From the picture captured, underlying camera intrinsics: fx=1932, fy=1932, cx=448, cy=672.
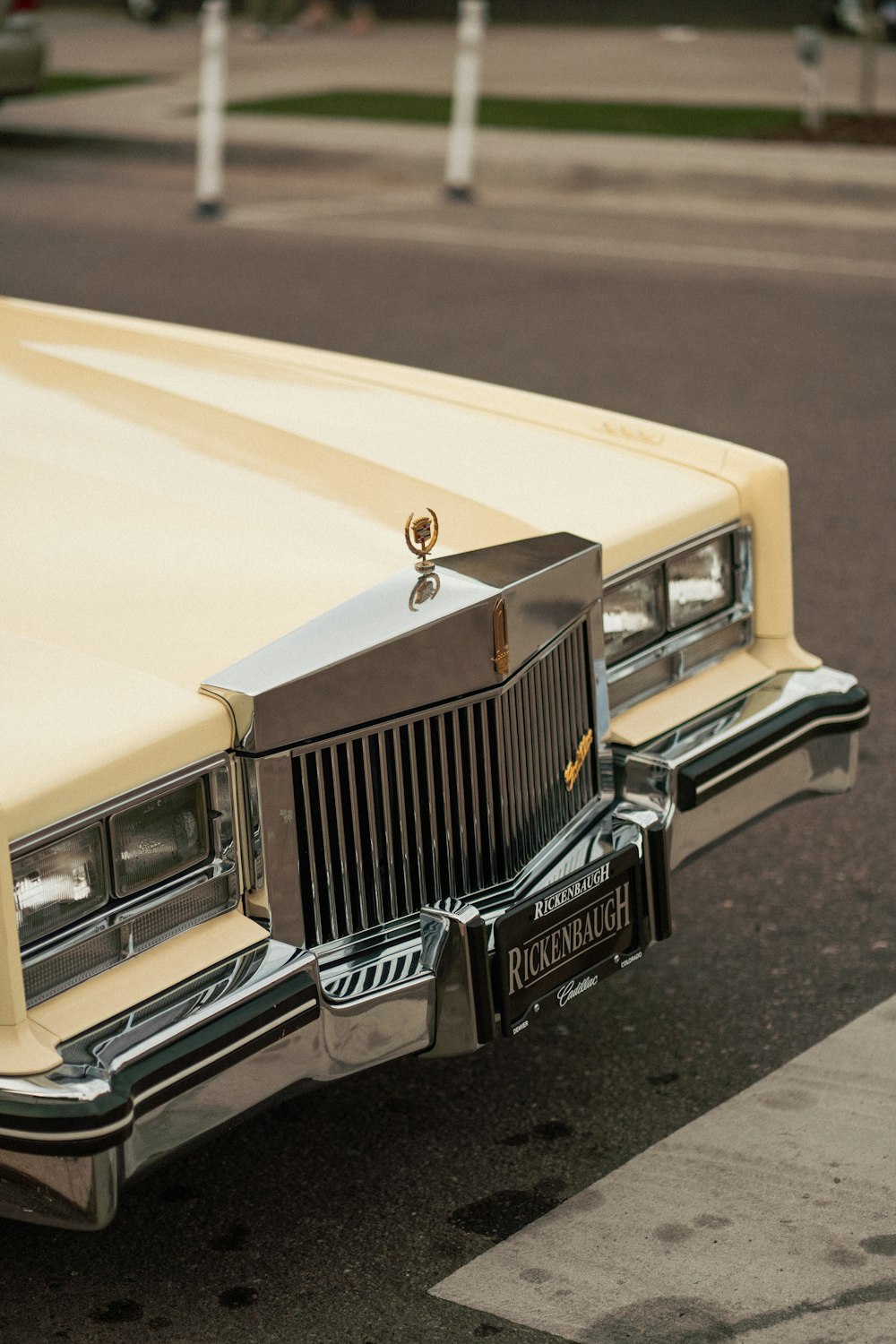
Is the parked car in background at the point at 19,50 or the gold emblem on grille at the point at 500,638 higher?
the parked car in background at the point at 19,50

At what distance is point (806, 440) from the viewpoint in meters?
7.18

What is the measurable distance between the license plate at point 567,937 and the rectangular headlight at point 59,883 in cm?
60

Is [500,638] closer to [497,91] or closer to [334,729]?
[334,729]

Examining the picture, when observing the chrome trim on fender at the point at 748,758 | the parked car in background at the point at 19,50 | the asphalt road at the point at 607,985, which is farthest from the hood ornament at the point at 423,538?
the parked car in background at the point at 19,50

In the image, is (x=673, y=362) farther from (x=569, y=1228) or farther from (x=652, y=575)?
(x=569, y=1228)

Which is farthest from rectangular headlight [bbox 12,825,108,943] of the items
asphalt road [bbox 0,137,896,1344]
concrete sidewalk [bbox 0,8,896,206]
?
concrete sidewalk [bbox 0,8,896,206]

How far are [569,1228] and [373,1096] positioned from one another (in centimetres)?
50

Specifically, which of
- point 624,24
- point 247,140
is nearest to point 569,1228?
point 247,140

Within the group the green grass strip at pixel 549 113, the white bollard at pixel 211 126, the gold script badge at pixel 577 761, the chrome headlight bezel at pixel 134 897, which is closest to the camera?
the chrome headlight bezel at pixel 134 897

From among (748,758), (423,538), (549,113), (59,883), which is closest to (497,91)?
(549,113)

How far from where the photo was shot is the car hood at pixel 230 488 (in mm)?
2725

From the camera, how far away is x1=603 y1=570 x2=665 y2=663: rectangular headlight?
323 cm

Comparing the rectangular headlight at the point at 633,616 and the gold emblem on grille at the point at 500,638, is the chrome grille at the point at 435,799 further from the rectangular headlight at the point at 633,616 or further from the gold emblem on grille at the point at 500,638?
the rectangular headlight at the point at 633,616

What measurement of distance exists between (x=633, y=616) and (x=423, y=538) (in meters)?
0.57
